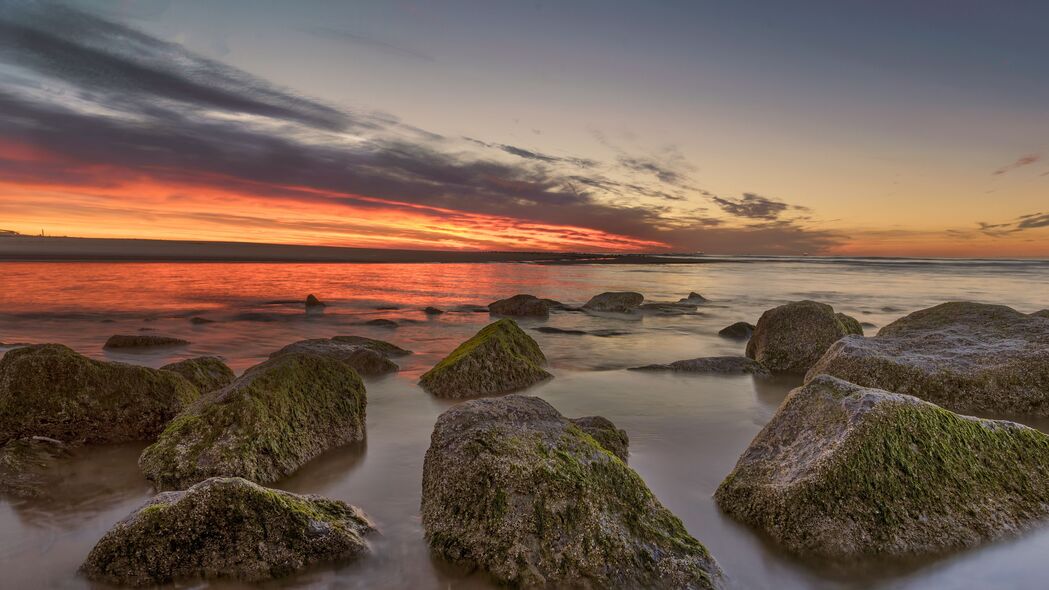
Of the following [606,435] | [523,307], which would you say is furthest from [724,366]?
[523,307]

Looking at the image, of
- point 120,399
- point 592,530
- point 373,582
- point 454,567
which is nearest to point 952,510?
point 592,530

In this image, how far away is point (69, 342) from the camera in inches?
523

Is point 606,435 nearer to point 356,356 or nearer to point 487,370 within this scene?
point 487,370

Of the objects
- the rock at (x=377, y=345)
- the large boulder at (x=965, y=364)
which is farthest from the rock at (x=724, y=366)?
the rock at (x=377, y=345)

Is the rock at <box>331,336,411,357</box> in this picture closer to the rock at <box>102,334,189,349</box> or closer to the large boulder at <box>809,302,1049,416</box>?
the rock at <box>102,334,189,349</box>

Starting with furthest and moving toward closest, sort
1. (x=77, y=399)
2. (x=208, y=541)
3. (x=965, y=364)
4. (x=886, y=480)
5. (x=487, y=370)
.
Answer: (x=487, y=370)
(x=965, y=364)
(x=77, y=399)
(x=886, y=480)
(x=208, y=541)

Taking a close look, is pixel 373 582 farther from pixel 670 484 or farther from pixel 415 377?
pixel 415 377

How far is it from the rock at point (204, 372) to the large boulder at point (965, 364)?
28.7 feet

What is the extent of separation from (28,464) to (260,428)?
7.33ft

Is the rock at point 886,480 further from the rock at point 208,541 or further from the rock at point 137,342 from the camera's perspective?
the rock at point 137,342

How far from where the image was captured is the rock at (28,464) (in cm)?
498

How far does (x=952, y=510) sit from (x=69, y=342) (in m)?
16.5

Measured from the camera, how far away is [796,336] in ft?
36.1

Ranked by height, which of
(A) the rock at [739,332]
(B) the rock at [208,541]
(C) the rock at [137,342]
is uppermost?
(B) the rock at [208,541]
